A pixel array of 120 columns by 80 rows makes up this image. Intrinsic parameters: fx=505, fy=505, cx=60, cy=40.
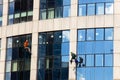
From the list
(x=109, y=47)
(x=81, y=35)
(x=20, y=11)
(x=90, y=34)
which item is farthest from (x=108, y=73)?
(x=20, y=11)

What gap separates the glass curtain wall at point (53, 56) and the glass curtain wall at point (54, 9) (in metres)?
1.98

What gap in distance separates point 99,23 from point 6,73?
12.9 metres

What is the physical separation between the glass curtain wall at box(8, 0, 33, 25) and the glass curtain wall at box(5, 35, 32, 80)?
7.01 feet

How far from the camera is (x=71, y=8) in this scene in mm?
56000

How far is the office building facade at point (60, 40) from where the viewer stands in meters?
53.6

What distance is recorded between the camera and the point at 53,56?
5553 cm

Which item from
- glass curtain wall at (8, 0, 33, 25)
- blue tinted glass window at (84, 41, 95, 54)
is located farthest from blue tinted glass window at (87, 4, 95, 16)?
glass curtain wall at (8, 0, 33, 25)

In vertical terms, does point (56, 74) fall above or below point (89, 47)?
below

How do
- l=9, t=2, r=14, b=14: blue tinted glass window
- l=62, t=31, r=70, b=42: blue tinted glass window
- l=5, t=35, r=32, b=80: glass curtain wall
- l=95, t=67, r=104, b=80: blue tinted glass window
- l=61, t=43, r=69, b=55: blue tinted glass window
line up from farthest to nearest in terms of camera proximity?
l=9, t=2, r=14, b=14: blue tinted glass window
l=5, t=35, r=32, b=80: glass curtain wall
l=62, t=31, r=70, b=42: blue tinted glass window
l=61, t=43, r=69, b=55: blue tinted glass window
l=95, t=67, r=104, b=80: blue tinted glass window

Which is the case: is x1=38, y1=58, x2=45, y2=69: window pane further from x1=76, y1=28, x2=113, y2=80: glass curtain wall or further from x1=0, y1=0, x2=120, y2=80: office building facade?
x1=76, y1=28, x2=113, y2=80: glass curtain wall

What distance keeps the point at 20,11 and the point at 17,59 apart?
572 cm

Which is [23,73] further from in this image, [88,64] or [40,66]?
[88,64]

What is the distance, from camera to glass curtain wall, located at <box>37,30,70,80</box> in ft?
180

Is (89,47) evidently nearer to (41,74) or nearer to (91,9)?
(91,9)
